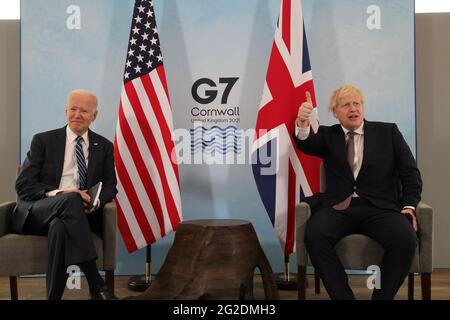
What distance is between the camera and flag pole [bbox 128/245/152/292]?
3.74 m

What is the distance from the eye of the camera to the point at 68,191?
315cm

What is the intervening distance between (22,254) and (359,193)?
194cm

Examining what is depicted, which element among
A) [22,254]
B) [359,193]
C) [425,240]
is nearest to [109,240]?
[22,254]

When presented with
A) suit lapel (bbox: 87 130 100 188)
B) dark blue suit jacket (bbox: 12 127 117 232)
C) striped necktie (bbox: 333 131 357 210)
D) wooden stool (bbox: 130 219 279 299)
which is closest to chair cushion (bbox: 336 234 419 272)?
striped necktie (bbox: 333 131 357 210)

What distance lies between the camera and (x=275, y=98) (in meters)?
3.76

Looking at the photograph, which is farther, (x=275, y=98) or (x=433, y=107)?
(x=433, y=107)

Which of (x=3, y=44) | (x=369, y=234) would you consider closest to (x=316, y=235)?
(x=369, y=234)

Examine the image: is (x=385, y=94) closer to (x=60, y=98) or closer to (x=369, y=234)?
(x=369, y=234)

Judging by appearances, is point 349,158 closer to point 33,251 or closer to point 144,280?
point 144,280

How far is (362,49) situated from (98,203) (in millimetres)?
2272

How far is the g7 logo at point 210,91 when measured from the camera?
414cm

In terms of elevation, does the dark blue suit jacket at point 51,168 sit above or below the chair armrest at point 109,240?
above

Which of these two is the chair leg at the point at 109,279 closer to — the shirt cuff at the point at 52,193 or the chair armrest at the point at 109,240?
the chair armrest at the point at 109,240

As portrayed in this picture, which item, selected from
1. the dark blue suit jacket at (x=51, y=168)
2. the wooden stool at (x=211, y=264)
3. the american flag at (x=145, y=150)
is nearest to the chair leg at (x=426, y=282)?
the wooden stool at (x=211, y=264)
